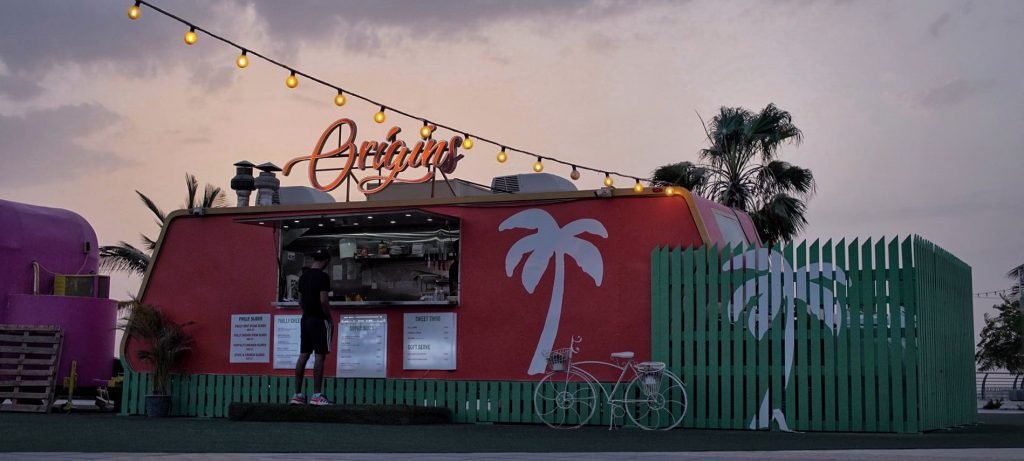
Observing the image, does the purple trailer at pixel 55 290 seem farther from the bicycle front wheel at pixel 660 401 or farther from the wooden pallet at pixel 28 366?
the bicycle front wheel at pixel 660 401

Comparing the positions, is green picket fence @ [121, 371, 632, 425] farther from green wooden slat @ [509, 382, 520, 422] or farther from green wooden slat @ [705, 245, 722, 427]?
green wooden slat @ [705, 245, 722, 427]

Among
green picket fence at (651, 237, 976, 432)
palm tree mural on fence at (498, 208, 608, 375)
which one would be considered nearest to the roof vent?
palm tree mural on fence at (498, 208, 608, 375)

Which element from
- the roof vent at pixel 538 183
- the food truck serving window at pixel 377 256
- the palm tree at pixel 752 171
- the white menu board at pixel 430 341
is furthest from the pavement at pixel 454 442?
the palm tree at pixel 752 171

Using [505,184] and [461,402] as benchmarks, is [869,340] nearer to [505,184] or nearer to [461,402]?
[461,402]

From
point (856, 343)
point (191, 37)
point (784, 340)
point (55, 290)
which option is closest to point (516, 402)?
point (784, 340)

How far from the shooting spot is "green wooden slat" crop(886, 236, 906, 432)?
39.5ft

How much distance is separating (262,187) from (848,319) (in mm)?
7996

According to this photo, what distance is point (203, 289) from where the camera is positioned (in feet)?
52.3

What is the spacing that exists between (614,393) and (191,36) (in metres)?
5.91

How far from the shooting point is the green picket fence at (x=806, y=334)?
1211cm

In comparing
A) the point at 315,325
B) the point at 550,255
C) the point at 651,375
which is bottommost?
the point at 651,375

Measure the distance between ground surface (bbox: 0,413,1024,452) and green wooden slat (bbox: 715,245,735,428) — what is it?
318mm

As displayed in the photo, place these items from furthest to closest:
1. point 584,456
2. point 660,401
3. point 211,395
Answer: point 211,395
point 660,401
point 584,456

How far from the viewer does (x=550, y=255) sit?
45.9 feet
